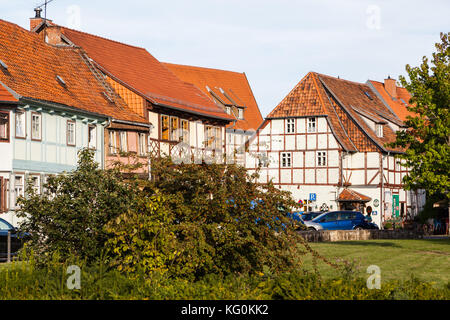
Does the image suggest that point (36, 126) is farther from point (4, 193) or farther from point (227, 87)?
point (227, 87)

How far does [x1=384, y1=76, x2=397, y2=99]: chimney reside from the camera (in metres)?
77.4

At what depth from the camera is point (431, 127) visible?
32.8m

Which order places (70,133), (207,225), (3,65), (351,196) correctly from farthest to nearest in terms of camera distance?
(351,196)
(70,133)
(3,65)
(207,225)

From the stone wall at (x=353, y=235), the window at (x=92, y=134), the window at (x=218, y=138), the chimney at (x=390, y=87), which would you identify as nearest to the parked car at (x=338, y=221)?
the stone wall at (x=353, y=235)

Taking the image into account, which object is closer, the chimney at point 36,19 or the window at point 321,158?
the chimney at point 36,19

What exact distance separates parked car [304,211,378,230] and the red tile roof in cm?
1221

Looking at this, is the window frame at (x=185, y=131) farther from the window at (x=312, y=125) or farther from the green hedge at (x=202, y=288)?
the green hedge at (x=202, y=288)

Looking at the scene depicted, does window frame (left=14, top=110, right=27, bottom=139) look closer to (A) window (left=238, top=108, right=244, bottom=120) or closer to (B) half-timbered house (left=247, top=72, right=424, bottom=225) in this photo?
(B) half-timbered house (left=247, top=72, right=424, bottom=225)

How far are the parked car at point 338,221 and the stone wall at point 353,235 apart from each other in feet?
7.70

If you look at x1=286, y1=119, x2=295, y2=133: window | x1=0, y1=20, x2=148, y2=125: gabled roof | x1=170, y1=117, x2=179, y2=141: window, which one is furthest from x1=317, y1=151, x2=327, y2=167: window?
x1=0, y1=20, x2=148, y2=125: gabled roof

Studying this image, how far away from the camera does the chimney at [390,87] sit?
77.4 m

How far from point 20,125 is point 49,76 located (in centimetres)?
489

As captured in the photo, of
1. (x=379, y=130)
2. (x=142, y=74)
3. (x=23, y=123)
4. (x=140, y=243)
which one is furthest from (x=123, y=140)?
(x=379, y=130)
